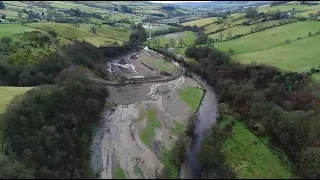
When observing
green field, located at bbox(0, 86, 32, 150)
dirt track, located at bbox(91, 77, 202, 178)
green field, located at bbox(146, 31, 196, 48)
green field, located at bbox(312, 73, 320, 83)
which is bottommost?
green field, located at bbox(146, 31, 196, 48)

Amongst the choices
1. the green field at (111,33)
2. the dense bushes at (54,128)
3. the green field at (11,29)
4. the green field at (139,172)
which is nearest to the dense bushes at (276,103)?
the green field at (139,172)

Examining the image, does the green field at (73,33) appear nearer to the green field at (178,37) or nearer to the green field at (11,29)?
the green field at (11,29)

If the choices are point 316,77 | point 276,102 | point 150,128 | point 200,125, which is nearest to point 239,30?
point 316,77

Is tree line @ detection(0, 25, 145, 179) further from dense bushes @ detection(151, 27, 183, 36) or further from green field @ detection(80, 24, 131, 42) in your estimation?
dense bushes @ detection(151, 27, 183, 36)

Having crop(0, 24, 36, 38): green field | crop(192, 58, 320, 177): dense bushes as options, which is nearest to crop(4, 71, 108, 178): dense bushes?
crop(192, 58, 320, 177): dense bushes

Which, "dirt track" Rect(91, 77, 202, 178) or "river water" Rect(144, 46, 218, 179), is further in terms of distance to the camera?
"river water" Rect(144, 46, 218, 179)

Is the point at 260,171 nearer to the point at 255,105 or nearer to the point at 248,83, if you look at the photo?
the point at 255,105

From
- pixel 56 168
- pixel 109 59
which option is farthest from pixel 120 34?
pixel 56 168
